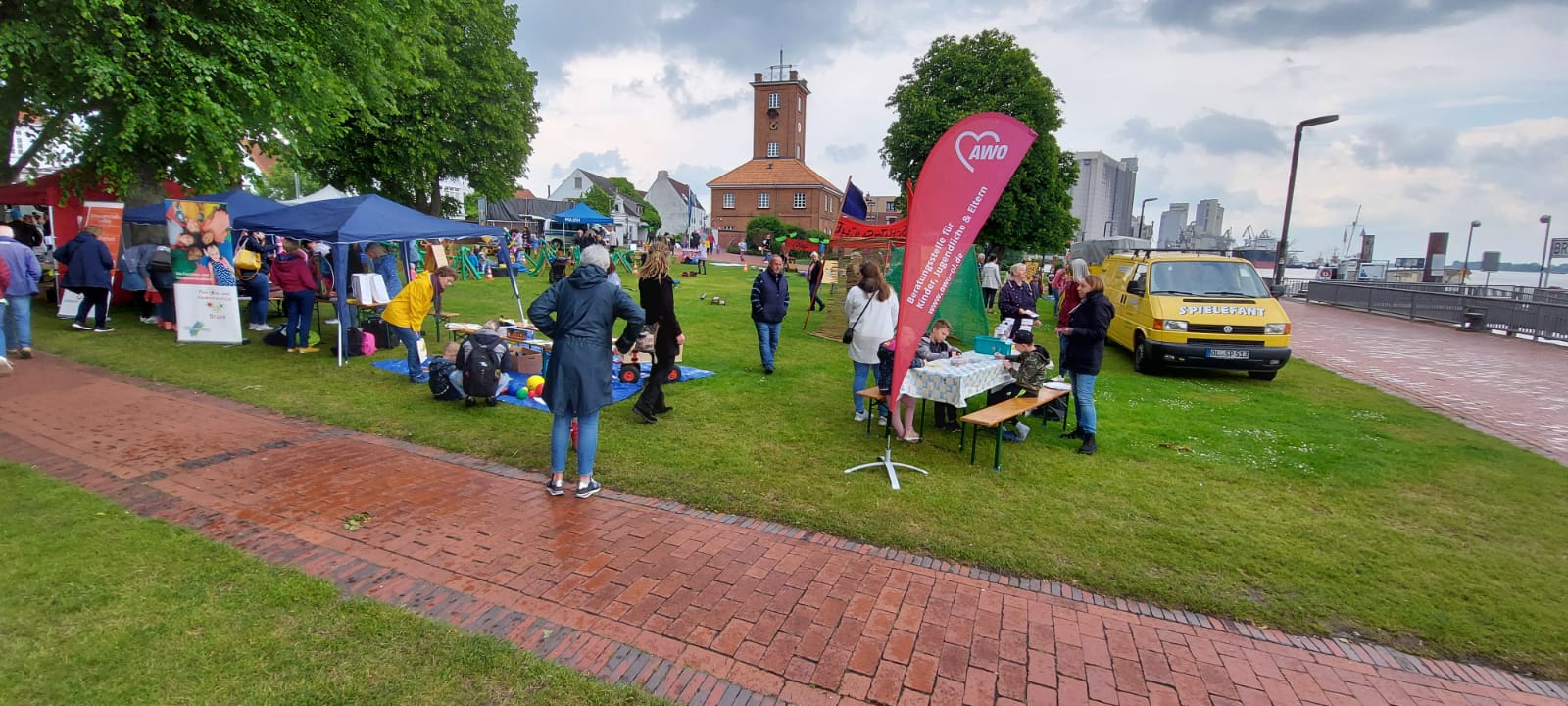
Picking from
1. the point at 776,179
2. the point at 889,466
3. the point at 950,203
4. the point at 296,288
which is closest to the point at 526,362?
the point at 296,288

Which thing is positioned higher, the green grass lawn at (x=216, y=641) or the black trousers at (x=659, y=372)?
the black trousers at (x=659, y=372)

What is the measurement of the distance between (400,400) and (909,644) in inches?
261

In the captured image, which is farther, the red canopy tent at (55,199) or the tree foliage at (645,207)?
the tree foliage at (645,207)

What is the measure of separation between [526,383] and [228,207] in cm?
930

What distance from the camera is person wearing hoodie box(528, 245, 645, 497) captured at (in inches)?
196

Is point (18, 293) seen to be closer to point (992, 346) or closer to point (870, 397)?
point (870, 397)

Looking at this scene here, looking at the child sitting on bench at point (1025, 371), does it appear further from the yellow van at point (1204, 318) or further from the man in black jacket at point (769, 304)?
the yellow van at point (1204, 318)

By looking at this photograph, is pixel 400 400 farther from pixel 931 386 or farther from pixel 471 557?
pixel 931 386

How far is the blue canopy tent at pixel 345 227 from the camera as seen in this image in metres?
9.48

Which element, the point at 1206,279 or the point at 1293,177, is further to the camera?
the point at 1293,177

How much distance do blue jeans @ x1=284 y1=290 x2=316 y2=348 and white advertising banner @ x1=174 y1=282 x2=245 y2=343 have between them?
819mm

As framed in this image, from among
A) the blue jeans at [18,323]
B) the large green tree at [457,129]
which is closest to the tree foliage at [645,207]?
the large green tree at [457,129]

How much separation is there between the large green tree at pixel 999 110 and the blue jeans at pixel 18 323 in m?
28.0

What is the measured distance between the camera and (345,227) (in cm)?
938
